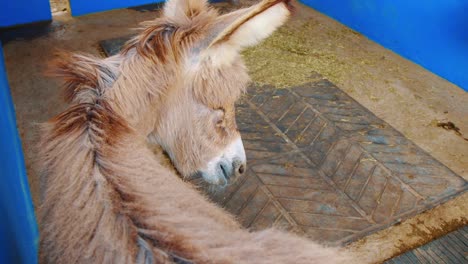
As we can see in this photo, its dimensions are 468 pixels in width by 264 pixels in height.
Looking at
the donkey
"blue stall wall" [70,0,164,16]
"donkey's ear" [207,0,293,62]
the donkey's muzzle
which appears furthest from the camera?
"blue stall wall" [70,0,164,16]

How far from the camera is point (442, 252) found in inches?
105

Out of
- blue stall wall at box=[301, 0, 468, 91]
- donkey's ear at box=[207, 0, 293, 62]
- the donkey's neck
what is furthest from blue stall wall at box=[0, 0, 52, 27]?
donkey's ear at box=[207, 0, 293, 62]

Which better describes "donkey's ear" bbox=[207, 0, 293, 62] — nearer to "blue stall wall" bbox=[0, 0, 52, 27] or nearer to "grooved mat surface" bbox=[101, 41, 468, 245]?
"grooved mat surface" bbox=[101, 41, 468, 245]

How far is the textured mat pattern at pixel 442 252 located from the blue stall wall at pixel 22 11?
5564 millimetres

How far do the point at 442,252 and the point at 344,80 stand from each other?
248 cm

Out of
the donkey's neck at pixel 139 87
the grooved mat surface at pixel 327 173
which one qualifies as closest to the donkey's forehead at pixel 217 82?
the donkey's neck at pixel 139 87

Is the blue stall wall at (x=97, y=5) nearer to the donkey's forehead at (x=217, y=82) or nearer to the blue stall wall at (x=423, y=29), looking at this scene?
the blue stall wall at (x=423, y=29)

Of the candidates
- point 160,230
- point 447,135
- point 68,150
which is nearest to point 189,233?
point 160,230

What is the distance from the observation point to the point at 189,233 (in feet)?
3.17

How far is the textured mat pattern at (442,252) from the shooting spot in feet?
8.55

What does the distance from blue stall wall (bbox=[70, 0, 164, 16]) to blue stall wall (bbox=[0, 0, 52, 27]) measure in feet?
1.29

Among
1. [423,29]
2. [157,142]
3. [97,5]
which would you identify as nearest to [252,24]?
[157,142]

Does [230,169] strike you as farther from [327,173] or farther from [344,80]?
[344,80]

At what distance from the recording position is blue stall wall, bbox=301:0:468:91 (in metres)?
4.62
